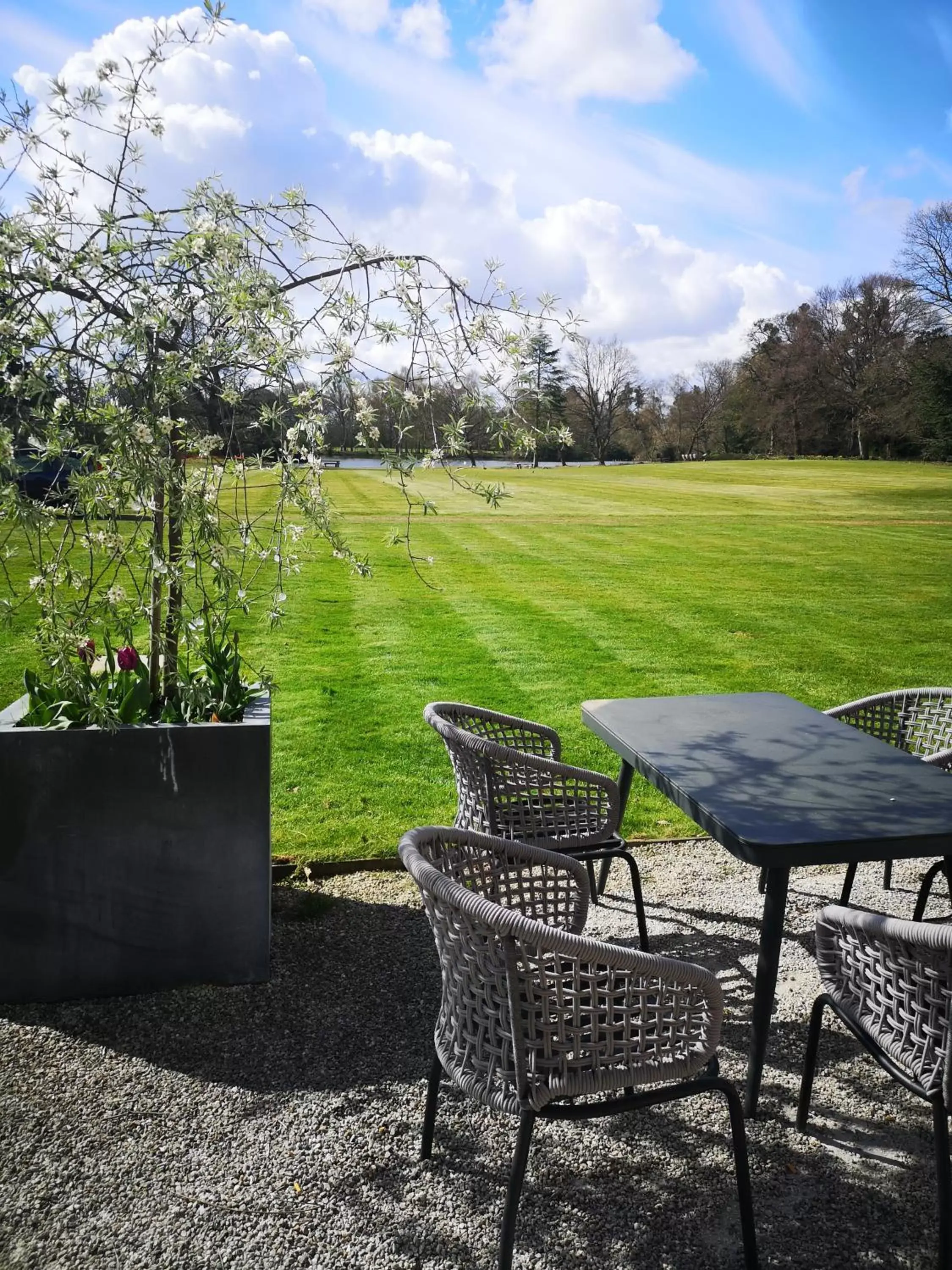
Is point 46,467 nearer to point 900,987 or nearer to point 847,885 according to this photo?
point 900,987

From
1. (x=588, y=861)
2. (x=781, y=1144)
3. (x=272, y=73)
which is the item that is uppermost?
(x=272, y=73)

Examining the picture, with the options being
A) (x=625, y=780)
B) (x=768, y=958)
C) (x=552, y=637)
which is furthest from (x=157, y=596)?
(x=552, y=637)

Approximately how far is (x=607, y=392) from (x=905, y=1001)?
59.9 metres

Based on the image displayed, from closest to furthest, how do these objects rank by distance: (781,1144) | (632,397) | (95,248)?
(781,1144) → (95,248) → (632,397)

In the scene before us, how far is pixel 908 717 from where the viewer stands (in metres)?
4.51

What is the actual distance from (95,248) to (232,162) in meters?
0.70

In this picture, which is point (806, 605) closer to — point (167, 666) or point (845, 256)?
point (167, 666)

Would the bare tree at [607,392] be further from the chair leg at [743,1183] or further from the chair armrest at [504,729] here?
the chair leg at [743,1183]

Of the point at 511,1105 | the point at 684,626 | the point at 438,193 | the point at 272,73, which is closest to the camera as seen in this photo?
the point at 511,1105

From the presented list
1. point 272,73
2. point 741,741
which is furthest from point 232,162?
point 741,741

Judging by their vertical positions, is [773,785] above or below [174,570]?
below

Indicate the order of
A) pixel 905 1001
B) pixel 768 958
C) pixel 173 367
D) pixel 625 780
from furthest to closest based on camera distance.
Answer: pixel 625 780, pixel 173 367, pixel 768 958, pixel 905 1001

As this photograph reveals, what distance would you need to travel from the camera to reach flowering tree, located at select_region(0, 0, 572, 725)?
3.03 metres

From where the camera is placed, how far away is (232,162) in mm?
3383
